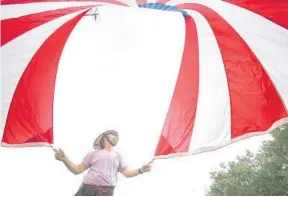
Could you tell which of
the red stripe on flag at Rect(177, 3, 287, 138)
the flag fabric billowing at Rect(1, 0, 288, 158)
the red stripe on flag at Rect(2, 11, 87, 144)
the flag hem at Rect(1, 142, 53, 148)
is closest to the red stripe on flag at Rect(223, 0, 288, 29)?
the flag fabric billowing at Rect(1, 0, 288, 158)

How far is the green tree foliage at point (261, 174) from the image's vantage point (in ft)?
43.9

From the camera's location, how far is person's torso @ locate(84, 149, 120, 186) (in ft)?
12.4

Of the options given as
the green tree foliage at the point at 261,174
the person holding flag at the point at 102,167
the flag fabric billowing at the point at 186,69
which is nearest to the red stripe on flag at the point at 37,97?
the flag fabric billowing at the point at 186,69

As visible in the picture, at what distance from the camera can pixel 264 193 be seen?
44.9 feet

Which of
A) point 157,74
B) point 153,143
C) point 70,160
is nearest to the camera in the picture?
point 70,160

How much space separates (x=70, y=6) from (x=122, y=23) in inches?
23.2

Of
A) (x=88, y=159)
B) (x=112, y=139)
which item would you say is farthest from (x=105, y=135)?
(x=88, y=159)

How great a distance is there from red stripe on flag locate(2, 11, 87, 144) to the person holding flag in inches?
23.5

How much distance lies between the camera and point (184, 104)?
446 cm

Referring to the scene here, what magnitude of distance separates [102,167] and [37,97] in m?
1.23

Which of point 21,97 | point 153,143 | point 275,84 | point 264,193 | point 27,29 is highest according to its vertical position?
point 27,29

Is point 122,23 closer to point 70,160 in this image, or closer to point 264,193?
point 70,160

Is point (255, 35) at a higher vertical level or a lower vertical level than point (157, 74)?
higher

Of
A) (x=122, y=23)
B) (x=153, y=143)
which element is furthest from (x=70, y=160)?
(x=122, y=23)
